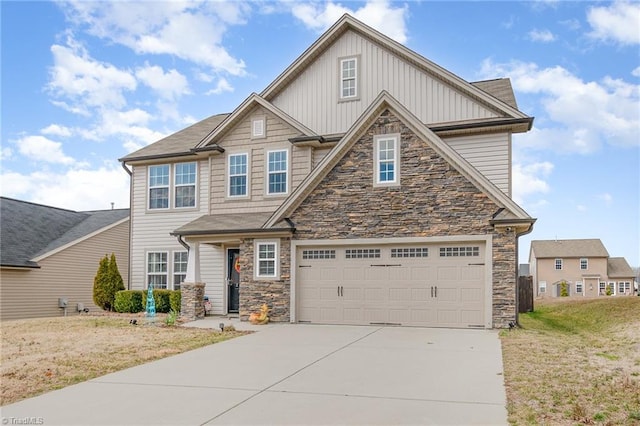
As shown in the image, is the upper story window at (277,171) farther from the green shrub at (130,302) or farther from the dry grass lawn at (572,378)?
the dry grass lawn at (572,378)

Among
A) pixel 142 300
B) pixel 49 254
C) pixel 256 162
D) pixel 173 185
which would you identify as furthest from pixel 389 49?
pixel 49 254

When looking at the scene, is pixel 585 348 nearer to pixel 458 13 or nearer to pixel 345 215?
pixel 345 215

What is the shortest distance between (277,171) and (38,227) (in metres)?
13.0

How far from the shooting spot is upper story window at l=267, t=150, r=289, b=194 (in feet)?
61.6

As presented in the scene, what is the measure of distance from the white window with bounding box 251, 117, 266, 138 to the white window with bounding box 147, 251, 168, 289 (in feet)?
18.8

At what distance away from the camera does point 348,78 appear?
19.2m

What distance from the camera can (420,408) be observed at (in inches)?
260

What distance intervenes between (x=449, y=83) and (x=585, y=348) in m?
9.39

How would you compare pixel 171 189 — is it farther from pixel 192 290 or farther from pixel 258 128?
pixel 192 290

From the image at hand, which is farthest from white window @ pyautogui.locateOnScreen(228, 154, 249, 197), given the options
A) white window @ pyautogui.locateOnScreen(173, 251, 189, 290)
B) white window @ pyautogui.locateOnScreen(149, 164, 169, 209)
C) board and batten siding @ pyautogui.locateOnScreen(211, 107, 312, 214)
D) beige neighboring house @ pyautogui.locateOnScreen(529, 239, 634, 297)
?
beige neighboring house @ pyautogui.locateOnScreen(529, 239, 634, 297)

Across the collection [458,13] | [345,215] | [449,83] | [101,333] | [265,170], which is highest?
[458,13]

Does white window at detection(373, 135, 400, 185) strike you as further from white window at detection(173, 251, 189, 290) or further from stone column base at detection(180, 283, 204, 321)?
white window at detection(173, 251, 189, 290)

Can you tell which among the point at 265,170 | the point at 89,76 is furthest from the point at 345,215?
the point at 89,76

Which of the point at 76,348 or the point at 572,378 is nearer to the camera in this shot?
the point at 572,378
